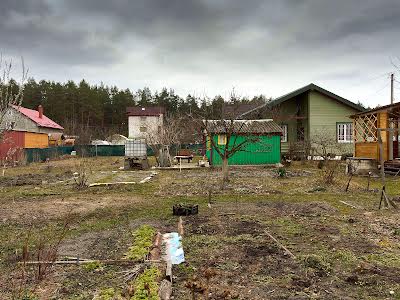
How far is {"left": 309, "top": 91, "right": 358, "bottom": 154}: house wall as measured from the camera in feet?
80.2

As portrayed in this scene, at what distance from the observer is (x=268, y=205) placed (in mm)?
9695

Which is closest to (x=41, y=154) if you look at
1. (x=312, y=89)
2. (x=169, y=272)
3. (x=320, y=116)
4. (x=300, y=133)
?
(x=300, y=133)

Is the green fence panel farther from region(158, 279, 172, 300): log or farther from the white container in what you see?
region(158, 279, 172, 300): log

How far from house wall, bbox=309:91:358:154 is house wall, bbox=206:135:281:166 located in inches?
157

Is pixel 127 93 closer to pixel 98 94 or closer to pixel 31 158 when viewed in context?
pixel 98 94

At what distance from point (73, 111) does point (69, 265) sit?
190 ft

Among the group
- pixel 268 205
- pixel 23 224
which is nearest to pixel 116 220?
pixel 23 224

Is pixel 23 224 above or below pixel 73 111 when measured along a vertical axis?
below

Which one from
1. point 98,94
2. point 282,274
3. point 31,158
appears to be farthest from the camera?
point 98,94

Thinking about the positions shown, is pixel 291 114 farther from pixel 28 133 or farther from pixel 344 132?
pixel 28 133

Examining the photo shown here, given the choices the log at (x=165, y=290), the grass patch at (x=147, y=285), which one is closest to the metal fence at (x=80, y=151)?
the grass patch at (x=147, y=285)

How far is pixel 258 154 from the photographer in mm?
21828

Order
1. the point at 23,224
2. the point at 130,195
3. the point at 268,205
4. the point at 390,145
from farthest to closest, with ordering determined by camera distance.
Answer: the point at 390,145 → the point at 130,195 → the point at 268,205 → the point at 23,224

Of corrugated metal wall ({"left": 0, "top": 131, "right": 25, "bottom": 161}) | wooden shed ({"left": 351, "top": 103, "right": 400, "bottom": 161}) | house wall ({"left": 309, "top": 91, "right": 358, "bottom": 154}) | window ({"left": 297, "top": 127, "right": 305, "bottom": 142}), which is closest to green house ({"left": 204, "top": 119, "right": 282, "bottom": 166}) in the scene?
house wall ({"left": 309, "top": 91, "right": 358, "bottom": 154})
